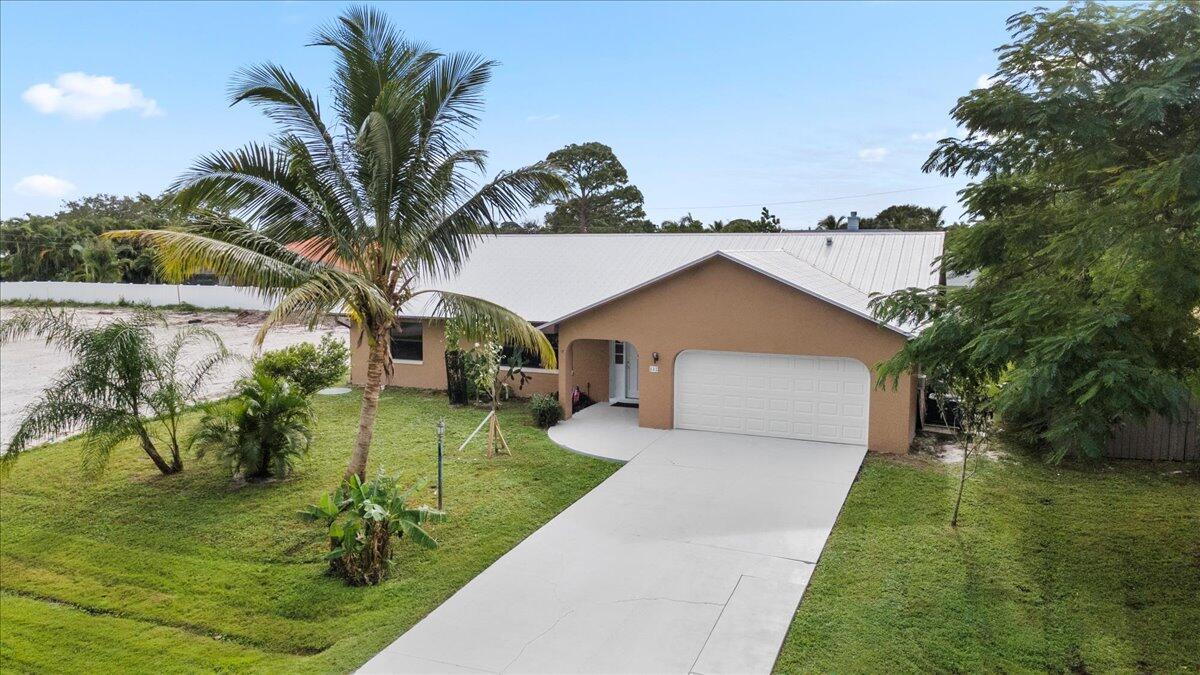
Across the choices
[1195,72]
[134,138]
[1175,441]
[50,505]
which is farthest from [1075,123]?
[134,138]

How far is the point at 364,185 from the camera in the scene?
1056 cm

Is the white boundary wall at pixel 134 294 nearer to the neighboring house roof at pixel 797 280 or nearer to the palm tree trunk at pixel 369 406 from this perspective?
the neighboring house roof at pixel 797 280

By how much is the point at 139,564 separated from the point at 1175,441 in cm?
1712

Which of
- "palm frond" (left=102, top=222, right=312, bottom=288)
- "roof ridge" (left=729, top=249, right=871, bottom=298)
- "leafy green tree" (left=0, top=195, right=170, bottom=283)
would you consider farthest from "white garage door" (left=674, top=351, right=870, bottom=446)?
"leafy green tree" (left=0, top=195, right=170, bottom=283)

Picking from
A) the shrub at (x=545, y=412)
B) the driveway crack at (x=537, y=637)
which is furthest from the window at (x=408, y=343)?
the driveway crack at (x=537, y=637)

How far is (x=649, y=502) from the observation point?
11.4 metres

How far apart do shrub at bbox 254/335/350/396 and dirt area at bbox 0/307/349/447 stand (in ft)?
2.46

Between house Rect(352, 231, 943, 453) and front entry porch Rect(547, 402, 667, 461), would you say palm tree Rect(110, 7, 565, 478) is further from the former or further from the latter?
house Rect(352, 231, 943, 453)

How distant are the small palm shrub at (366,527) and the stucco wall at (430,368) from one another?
942 cm

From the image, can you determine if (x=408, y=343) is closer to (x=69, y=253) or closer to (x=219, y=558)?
(x=219, y=558)

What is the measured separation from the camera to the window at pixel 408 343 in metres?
20.4

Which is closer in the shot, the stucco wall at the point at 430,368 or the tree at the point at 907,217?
the stucco wall at the point at 430,368

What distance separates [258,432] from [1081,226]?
1231cm

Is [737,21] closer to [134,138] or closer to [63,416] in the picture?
[63,416]
